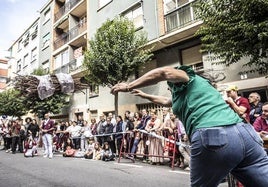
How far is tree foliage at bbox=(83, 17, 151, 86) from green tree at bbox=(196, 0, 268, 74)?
4.85 metres

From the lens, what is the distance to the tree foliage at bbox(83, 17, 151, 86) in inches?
525

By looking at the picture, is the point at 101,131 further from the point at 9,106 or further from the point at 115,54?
the point at 9,106

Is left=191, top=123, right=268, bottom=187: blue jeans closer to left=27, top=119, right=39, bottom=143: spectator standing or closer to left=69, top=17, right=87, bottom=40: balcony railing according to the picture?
left=27, top=119, right=39, bottom=143: spectator standing

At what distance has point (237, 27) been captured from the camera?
26.0 feet

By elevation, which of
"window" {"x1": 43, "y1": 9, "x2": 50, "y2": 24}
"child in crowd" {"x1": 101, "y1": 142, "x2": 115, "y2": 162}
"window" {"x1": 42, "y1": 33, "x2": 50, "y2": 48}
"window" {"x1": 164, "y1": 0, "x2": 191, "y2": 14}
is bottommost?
"child in crowd" {"x1": 101, "y1": 142, "x2": 115, "y2": 162}

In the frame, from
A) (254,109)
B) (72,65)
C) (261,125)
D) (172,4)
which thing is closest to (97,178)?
(261,125)

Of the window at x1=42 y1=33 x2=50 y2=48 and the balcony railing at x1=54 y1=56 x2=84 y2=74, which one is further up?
the window at x1=42 y1=33 x2=50 y2=48

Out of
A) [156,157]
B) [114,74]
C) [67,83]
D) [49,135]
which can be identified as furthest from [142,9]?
[156,157]

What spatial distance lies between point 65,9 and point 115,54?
49.7 ft

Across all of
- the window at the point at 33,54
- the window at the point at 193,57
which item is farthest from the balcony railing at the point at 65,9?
the window at the point at 193,57

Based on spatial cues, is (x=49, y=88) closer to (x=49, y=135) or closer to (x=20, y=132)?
(x=49, y=135)

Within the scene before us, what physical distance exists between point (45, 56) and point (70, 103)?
8.35 m

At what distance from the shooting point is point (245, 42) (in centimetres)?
823

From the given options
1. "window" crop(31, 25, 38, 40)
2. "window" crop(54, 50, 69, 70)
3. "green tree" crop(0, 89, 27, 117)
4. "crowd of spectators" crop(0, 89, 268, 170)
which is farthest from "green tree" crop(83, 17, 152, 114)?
"window" crop(31, 25, 38, 40)
